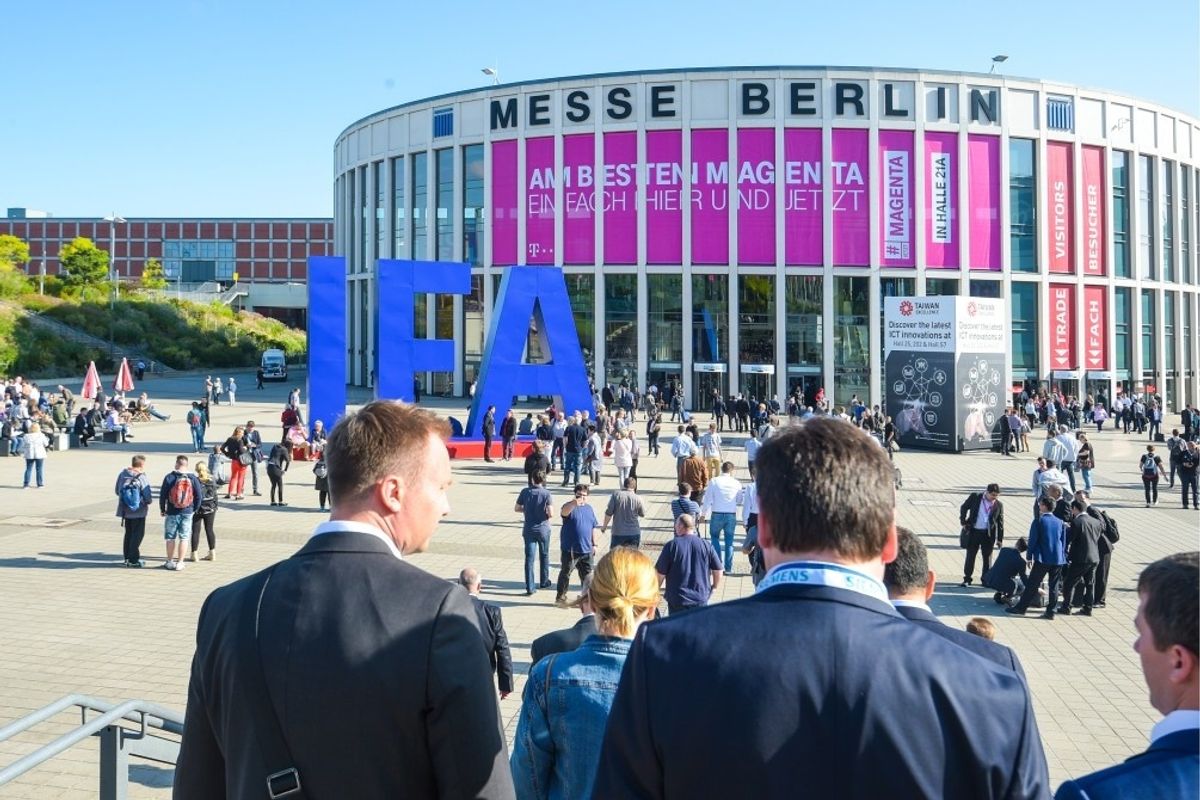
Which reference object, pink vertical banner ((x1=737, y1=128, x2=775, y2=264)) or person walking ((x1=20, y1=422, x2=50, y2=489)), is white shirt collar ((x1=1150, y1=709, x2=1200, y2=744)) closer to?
person walking ((x1=20, y1=422, x2=50, y2=489))

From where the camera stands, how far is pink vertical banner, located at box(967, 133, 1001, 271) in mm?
49938

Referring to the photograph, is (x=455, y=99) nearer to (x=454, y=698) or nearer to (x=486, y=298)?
(x=486, y=298)

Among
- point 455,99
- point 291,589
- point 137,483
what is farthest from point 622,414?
point 455,99

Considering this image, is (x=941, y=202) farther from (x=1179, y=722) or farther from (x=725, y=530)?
(x=1179, y=722)

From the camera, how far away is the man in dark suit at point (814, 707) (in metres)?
1.90

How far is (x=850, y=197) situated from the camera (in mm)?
49719

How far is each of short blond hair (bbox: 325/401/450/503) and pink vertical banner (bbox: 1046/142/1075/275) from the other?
53157 mm

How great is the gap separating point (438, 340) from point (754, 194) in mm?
26526

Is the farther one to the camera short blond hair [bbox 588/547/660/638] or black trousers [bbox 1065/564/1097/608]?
black trousers [bbox 1065/564/1097/608]

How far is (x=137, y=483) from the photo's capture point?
1370 cm

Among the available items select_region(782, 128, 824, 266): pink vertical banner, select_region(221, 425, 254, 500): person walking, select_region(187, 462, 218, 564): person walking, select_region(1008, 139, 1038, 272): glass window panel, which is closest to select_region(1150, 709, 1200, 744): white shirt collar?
select_region(187, 462, 218, 564): person walking

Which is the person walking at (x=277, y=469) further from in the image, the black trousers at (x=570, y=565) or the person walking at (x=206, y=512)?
the black trousers at (x=570, y=565)

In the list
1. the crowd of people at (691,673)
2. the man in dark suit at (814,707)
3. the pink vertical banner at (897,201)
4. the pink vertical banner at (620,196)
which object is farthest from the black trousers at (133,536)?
the pink vertical banner at (897,201)

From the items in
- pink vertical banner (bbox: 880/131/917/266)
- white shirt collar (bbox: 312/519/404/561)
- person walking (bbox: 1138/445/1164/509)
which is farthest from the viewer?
pink vertical banner (bbox: 880/131/917/266)
